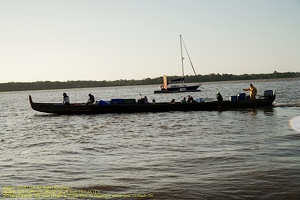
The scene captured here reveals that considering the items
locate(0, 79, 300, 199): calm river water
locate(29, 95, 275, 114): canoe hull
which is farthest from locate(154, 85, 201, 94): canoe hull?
locate(0, 79, 300, 199): calm river water

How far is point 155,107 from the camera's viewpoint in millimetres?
31344

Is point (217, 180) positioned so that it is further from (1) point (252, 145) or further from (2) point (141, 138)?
(2) point (141, 138)

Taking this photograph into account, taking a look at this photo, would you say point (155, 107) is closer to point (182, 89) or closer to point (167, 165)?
point (167, 165)

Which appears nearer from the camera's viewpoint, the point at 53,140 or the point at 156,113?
the point at 53,140

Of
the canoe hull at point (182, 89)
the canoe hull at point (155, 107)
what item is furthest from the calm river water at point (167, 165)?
the canoe hull at point (182, 89)

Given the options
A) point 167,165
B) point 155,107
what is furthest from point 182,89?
point 167,165

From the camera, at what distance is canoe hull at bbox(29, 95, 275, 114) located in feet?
99.7

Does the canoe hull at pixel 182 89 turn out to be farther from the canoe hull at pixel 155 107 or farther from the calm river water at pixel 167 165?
the calm river water at pixel 167 165

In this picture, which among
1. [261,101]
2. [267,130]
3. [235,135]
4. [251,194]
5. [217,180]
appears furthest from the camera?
[261,101]

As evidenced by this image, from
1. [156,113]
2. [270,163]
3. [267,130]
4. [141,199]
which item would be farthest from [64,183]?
[156,113]

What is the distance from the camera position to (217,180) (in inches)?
331

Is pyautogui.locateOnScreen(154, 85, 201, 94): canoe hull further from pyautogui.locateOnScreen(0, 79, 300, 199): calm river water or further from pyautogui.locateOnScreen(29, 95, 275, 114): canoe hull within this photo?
pyautogui.locateOnScreen(0, 79, 300, 199): calm river water

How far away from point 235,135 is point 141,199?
32.4 feet

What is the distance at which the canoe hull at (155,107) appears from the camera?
30375 millimetres
